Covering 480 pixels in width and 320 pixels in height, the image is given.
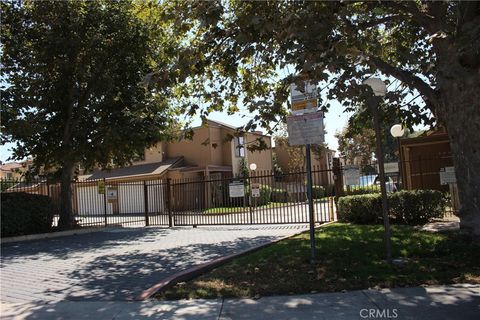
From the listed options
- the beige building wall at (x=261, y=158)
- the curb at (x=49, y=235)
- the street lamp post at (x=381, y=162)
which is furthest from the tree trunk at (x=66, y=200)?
the beige building wall at (x=261, y=158)

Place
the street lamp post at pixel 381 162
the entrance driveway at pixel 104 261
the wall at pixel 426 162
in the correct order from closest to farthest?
the entrance driveway at pixel 104 261
the street lamp post at pixel 381 162
the wall at pixel 426 162

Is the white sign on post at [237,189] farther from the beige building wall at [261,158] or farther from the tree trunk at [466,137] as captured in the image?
the beige building wall at [261,158]

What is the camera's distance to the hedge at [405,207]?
12.9 m

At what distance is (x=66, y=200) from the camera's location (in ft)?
61.4

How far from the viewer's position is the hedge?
12891mm

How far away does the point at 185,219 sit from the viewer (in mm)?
19641

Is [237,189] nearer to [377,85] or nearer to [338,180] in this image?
[338,180]

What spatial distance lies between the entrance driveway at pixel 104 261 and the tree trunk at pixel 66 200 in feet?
7.66

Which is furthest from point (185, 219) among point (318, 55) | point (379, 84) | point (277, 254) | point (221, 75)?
point (318, 55)

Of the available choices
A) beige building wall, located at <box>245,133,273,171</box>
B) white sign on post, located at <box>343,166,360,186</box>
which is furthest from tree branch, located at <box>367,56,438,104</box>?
beige building wall, located at <box>245,133,273,171</box>

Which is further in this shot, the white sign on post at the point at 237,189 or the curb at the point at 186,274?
the white sign on post at the point at 237,189

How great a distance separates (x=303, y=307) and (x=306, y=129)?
3.20 metres

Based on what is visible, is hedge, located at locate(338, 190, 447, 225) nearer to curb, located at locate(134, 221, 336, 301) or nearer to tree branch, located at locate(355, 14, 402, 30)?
curb, located at locate(134, 221, 336, 301)

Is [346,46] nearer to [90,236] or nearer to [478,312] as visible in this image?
[478,312]
